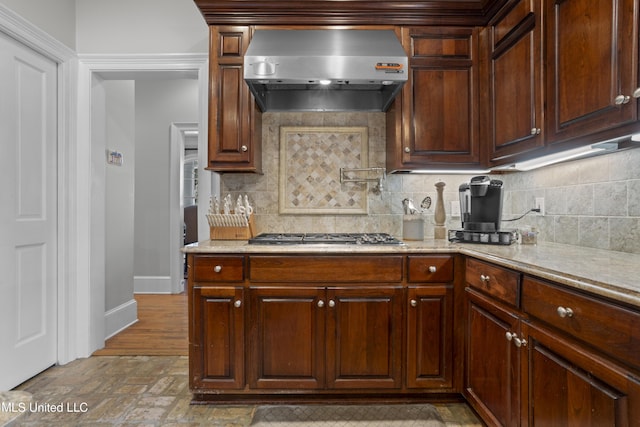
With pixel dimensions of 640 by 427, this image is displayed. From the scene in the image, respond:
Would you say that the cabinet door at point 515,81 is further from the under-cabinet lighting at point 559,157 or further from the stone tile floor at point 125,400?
the stone tile floor at point 125,400

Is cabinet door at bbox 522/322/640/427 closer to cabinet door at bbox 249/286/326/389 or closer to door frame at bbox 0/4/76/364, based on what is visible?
cabinet door at bbox 249/286/326/389

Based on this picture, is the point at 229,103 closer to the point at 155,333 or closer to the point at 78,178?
the point at 78,178

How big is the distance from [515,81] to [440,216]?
961 millimetres

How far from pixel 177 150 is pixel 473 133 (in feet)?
12.2

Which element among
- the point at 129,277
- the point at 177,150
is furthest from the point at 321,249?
the point at 177,150

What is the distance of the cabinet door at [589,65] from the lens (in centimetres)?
124

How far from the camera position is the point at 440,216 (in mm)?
2477

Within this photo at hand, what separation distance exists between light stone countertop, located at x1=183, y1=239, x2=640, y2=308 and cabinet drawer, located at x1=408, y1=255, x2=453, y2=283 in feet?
0.15

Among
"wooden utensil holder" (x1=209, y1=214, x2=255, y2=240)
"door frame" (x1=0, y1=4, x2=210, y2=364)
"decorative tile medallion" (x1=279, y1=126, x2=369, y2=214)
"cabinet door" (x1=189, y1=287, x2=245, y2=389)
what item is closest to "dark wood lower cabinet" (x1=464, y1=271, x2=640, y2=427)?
"decorative tile medallion" (x1=279, y1=126, x2=369, y2=214)

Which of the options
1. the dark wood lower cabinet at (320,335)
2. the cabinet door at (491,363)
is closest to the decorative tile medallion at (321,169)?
the dark wood lower cabinet at (320,335)

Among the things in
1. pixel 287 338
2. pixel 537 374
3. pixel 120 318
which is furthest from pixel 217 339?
pixel 120 318

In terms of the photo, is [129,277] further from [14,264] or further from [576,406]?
[576,406]

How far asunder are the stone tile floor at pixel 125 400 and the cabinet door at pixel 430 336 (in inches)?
8.6

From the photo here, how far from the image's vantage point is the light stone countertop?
100 centimetres
